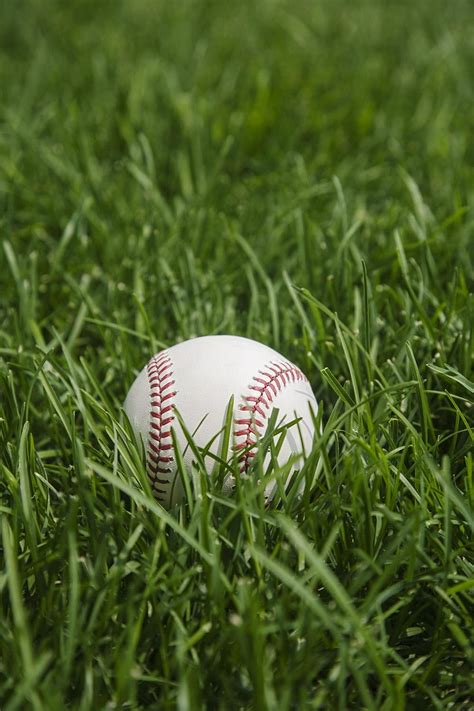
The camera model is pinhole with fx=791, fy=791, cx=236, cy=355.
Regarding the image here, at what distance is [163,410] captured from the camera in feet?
6.21

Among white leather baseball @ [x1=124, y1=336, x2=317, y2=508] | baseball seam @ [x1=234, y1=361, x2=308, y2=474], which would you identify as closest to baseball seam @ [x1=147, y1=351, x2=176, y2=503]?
white leather baseball @ [x1=124, y1=336, x2=317, y2=508]

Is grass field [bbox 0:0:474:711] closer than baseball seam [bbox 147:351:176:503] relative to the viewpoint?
Yes

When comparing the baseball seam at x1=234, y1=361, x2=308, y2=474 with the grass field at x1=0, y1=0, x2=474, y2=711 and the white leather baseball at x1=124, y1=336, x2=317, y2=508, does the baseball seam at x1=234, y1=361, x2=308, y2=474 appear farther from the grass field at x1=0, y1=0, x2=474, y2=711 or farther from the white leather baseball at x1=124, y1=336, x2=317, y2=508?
the grass field at x1=0, y1=0, x2=474, y2=711

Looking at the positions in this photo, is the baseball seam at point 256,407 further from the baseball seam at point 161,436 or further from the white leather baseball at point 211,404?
the baseball seam at point 161,436

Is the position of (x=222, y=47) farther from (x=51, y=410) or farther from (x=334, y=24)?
(x=51, y=410)

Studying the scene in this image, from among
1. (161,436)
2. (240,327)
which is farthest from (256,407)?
(240,327)

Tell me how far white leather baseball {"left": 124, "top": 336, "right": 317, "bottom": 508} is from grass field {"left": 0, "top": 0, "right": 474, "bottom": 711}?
6 centimetres

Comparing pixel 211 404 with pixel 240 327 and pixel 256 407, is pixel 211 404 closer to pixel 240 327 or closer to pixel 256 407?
pixel 256 407

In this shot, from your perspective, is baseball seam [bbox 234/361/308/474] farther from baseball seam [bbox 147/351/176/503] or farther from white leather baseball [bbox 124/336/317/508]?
baseball seam [bbox 147/351/176/503]

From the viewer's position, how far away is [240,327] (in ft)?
8.51

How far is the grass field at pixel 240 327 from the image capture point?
1.60 meters

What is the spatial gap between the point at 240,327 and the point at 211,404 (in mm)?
738

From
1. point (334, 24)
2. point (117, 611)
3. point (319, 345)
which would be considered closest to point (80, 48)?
point (334, 24)

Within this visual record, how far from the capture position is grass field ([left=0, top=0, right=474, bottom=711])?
5.24 ft
